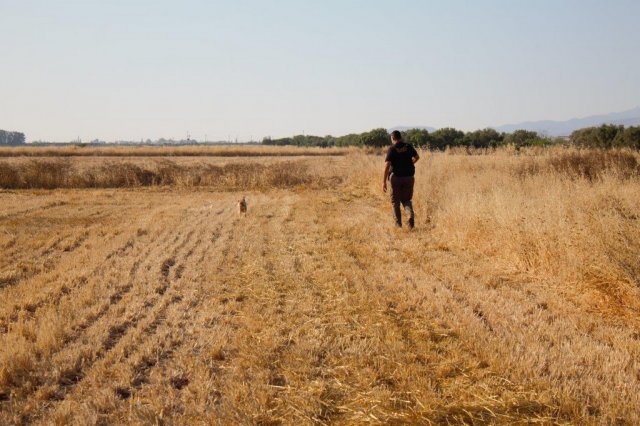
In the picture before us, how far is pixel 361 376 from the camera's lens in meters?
3.66

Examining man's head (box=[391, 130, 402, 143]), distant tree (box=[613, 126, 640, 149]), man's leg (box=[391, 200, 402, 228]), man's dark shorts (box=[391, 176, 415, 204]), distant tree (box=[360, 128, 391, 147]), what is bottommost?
man's leg (box=[391, 200, 402, 228])

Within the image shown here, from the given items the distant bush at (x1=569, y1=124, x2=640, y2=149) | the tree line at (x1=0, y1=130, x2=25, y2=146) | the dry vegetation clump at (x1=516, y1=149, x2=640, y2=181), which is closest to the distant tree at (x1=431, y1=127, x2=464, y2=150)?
the distant bush at (x1=569, y1=124, x2=640, y2=149)

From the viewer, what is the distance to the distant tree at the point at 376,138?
58.5 metres

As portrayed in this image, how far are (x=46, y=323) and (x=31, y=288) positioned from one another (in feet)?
5.41

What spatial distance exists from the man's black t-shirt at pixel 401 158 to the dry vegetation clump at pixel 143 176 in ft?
39.5

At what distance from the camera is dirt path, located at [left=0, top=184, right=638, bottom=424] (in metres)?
3.27

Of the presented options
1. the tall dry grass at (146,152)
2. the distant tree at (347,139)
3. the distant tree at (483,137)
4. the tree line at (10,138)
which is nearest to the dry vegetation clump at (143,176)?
the distant tree at (483,137)

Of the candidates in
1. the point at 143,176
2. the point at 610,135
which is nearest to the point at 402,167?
the point at 143,176

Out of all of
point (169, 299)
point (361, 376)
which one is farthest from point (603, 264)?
point (169, 299)

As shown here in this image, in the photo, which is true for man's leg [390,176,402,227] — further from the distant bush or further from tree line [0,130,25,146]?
tree line [0,130,25,146]

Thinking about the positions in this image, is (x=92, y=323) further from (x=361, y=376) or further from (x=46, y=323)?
(x=361, y=376)

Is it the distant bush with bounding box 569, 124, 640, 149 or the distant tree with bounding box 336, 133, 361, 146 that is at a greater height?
the distant tree with bounding box 336, 133, 361, 146

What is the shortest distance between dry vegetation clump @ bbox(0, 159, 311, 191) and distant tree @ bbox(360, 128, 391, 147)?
121 ft

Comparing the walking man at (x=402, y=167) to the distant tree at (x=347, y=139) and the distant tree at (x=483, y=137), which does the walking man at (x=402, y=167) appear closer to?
the distant tree at (x=483, y=137)
